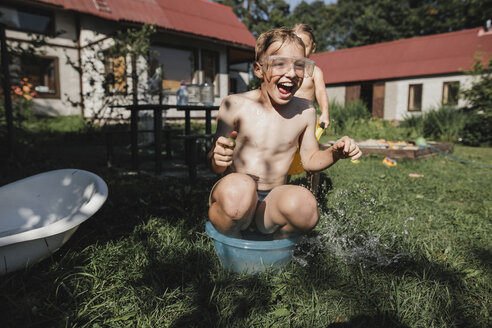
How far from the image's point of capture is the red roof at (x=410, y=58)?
15.8 metres

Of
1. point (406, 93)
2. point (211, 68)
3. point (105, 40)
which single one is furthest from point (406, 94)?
point (105, 40)

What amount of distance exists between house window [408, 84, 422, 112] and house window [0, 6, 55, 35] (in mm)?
16422

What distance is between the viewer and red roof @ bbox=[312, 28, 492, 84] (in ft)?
51.8

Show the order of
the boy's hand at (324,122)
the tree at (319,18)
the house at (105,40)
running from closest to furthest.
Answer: the boy's hand at (324,122) < the house at (105,40) < the tree at (319,18)

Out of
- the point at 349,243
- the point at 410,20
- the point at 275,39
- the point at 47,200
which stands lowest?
the point at 349,243

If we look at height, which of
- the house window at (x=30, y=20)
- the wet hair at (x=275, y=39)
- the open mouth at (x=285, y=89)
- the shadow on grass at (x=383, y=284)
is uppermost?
the house window at (x=30, y=20)

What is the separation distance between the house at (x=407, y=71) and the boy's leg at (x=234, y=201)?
16.1 meters

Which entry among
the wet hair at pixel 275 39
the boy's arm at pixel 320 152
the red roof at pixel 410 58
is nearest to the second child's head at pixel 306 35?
the wet hair at pixel 275 39

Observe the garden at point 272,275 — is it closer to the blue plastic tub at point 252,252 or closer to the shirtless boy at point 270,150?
the blue plastic tub at point 252,252

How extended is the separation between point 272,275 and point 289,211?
39cm

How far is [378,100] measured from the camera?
60.6 ft

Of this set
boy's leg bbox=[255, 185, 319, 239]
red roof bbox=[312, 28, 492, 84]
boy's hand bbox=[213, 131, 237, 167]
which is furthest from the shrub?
boy's hand bbox=[213, 131, 237, 167]

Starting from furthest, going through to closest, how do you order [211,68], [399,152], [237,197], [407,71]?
1. [407,71]
2. [211,68]
3. [399,152]
4. [237,197]

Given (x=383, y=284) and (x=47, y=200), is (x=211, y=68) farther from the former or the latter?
(x=383, y=284)
